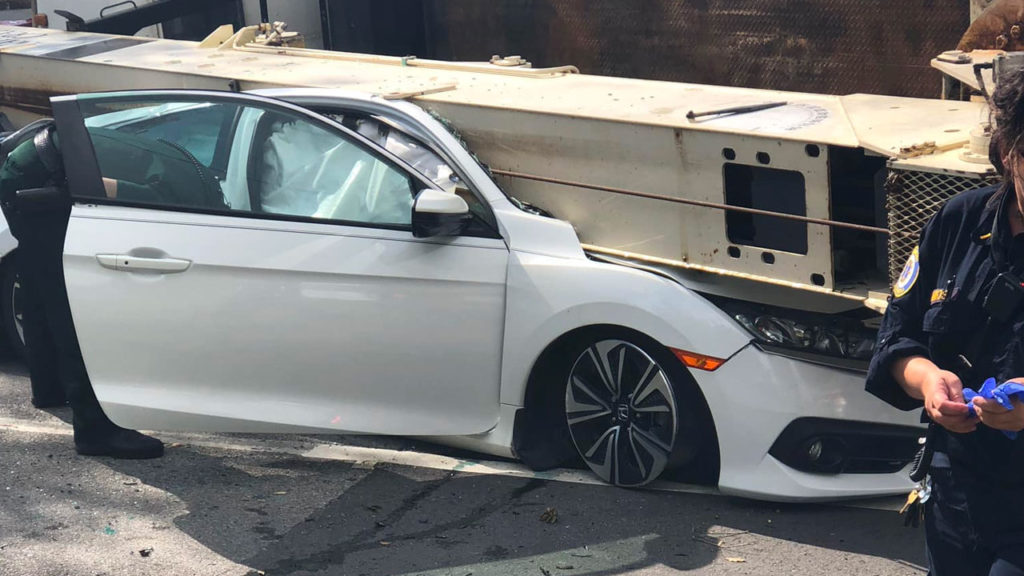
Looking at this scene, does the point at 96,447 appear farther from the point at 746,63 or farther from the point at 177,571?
the point at 746,63

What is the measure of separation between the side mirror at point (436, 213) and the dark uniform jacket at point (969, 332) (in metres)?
2.12

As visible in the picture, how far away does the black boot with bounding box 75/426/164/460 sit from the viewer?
17.1 ft

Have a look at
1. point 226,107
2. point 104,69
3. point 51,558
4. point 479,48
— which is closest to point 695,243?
point 226,107

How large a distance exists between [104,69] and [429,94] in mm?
2529

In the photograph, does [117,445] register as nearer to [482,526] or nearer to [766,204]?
[482,526]

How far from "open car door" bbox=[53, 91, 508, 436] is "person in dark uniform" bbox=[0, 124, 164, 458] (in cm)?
11

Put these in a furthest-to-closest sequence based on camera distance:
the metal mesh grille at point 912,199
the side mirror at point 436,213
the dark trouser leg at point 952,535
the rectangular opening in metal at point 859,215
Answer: the side mirror at point 436,213 → the rectangular opening in metal at point 859,215 → the metal mesh grille at point 912,199 → the dark trouser leg at point 952,535

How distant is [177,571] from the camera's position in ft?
13.9

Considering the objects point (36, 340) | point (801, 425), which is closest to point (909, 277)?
point (801, 425)

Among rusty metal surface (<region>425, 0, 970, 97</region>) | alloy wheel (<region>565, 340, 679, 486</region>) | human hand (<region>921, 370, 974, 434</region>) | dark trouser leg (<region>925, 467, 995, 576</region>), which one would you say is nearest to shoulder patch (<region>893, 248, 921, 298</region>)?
human hand (<region>921, 370, 974, 434</region>)

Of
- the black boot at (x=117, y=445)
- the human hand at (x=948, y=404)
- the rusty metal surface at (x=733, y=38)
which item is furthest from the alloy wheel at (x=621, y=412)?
the rusty metal surface at (x=733, y=38)

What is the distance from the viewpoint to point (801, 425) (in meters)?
4.27

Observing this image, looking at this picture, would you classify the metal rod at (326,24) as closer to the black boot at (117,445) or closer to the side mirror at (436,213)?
the black boot at (117,445)

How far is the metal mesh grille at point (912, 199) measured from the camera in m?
3.82
